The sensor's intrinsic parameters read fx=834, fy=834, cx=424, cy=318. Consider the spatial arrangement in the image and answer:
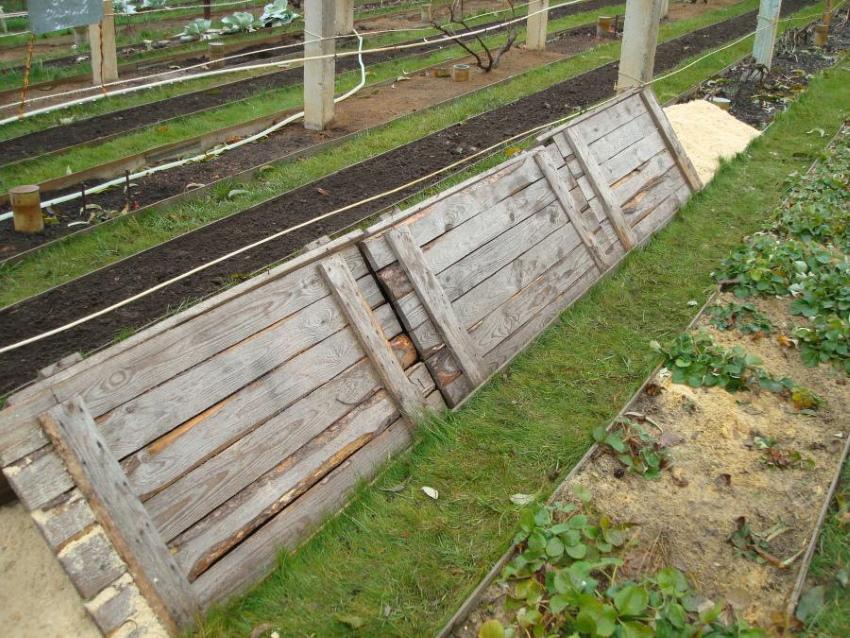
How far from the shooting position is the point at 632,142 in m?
7.76

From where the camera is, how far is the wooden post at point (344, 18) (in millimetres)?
16597

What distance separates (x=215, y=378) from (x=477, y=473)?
5.12ft

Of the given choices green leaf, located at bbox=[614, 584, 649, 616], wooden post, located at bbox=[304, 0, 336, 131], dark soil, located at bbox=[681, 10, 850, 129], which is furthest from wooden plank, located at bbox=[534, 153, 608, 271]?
dark soil, located at bbox=[681, 10, 850, 129]

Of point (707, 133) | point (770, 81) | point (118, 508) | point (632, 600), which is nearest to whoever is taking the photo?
point (118, 508)

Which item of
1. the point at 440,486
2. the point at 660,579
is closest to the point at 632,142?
the point at 440,486

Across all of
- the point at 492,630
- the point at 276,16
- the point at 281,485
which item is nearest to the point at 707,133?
the point at 281,485

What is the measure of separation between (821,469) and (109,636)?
372 cm

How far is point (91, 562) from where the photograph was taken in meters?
3.29

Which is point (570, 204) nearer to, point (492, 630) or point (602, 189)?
point (602, 189)

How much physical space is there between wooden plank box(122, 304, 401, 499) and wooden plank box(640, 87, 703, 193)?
4.98m

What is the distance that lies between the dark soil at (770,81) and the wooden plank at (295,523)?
8.75 m

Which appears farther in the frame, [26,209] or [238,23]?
[238,23]

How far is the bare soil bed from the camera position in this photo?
387cm

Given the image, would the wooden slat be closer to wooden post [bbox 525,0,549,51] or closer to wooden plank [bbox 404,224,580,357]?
wooden plank [bbox 404,224,580,357]
